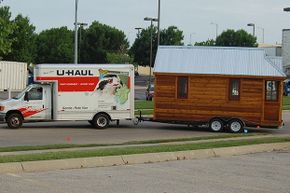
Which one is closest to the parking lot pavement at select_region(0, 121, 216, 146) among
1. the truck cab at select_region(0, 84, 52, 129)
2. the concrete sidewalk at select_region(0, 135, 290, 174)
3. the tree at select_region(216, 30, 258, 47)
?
the truck cab at select_region(0, 84, 52, 129)

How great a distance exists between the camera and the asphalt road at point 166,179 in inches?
372

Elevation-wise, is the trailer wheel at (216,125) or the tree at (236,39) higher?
the tree at (236,39)

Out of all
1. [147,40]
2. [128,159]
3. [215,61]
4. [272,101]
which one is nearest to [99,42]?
[147,40]

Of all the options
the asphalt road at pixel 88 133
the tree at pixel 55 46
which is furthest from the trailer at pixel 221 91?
the tree at pixel 55 46

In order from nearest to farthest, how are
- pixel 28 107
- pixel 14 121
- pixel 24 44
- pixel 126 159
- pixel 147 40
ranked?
pixel 126 159
pixel 14 121
pixel 28 107
pixel 24 44
pixel 147 40

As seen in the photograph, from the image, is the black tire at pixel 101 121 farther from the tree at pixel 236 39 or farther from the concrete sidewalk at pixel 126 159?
the tree at pixel 236 39

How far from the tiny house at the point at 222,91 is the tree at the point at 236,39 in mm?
61789

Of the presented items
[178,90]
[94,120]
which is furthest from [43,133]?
[178,90]

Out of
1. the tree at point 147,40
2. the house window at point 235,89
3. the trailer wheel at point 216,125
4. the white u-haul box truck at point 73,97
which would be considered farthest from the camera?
the tree at point 147,40

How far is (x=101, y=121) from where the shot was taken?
74.7 ft

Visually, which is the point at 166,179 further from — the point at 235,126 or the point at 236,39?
the point at 236,39

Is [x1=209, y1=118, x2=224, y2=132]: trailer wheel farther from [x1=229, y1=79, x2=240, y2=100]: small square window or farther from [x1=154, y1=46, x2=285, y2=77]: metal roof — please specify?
[x1=154, y1=46, x2=285, y2=77]: metal roof

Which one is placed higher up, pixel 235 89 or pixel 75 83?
pixel 75 83

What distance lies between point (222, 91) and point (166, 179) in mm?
12248
